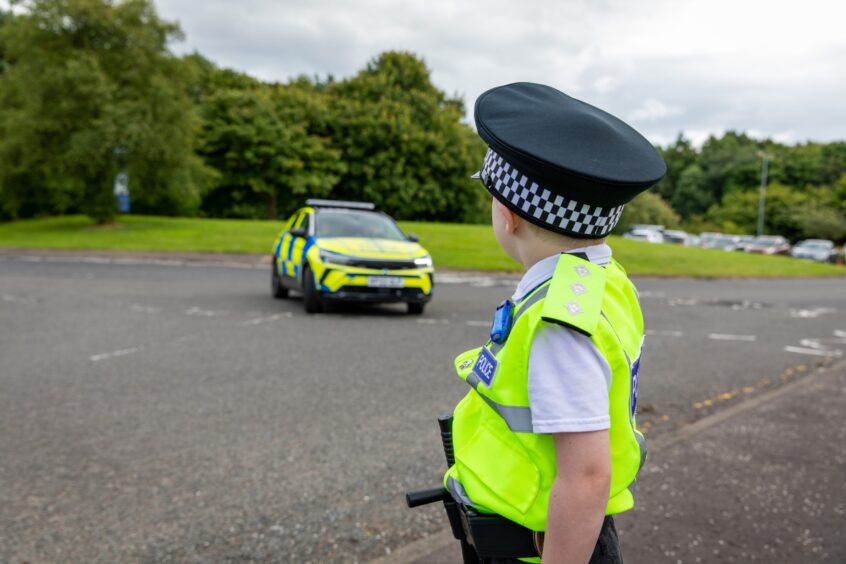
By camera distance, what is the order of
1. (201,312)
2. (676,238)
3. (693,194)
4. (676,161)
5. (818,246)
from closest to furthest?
(201,312)
(818,246)
(676,238)
(693,194)
(676,161)

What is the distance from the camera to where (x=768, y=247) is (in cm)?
4831

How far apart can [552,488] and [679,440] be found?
376 cm

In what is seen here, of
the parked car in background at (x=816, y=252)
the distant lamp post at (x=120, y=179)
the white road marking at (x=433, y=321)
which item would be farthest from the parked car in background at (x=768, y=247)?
the white road marking at (x=433, y=321)

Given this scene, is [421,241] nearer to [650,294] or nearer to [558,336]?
[650,294]

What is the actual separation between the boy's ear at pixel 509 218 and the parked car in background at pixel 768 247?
50.3 meters

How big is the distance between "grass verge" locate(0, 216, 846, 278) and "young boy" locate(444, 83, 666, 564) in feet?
60.8

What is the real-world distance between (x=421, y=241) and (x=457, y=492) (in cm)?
2495

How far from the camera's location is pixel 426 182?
48.6m

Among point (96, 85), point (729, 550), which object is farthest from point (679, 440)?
point (96, 85)

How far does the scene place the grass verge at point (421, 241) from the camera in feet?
72.8

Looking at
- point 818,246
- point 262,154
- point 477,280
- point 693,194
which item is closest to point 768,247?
point 818,246

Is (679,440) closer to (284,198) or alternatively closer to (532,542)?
(532,542)

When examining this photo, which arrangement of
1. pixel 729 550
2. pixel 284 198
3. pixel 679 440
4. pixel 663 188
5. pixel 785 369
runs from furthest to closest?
pixel 663 188, pixel 284 198, pixel 785 369, pixel 679 440, pixel 729 550

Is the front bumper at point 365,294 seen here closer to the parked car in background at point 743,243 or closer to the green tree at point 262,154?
the green tree at point 262,154
